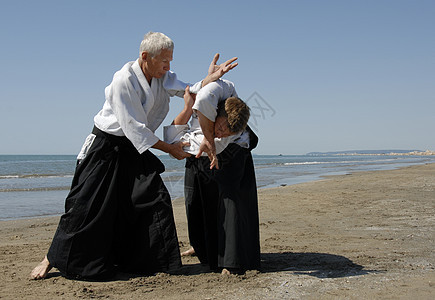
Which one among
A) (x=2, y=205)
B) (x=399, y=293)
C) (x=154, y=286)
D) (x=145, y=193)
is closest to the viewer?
(x=399, y=293)

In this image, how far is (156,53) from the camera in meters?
3.31

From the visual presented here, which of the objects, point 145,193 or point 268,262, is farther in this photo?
point 268,262

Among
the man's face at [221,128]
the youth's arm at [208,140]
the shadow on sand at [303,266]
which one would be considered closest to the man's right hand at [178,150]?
the youth's arm at [208,140]

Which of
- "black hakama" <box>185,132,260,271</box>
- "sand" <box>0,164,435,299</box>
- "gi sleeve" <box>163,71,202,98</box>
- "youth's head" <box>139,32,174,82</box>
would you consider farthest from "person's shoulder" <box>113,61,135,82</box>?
"sand" <box>0,164,435,299</box>

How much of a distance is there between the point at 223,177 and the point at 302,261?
3.94ft

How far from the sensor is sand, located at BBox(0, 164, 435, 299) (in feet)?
10.1

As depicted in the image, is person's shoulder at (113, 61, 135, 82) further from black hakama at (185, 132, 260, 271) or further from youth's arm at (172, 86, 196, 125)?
black hakama at (185, 132, 260, 271)

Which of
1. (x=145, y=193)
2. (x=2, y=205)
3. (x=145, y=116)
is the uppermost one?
(x=145, y=116)

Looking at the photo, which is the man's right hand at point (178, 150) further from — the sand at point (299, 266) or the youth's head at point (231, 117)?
the sand at point (299, 266)

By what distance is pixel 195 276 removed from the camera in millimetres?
3537

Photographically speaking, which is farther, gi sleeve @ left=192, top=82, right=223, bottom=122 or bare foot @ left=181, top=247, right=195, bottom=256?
bare foot @ left=181, top=247, right=195, bottom=256

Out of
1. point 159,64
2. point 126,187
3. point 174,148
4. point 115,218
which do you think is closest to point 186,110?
point 174,148

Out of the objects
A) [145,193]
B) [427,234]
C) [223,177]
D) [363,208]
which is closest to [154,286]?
[145,193]

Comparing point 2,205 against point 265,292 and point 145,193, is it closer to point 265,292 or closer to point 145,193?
point 145,193
